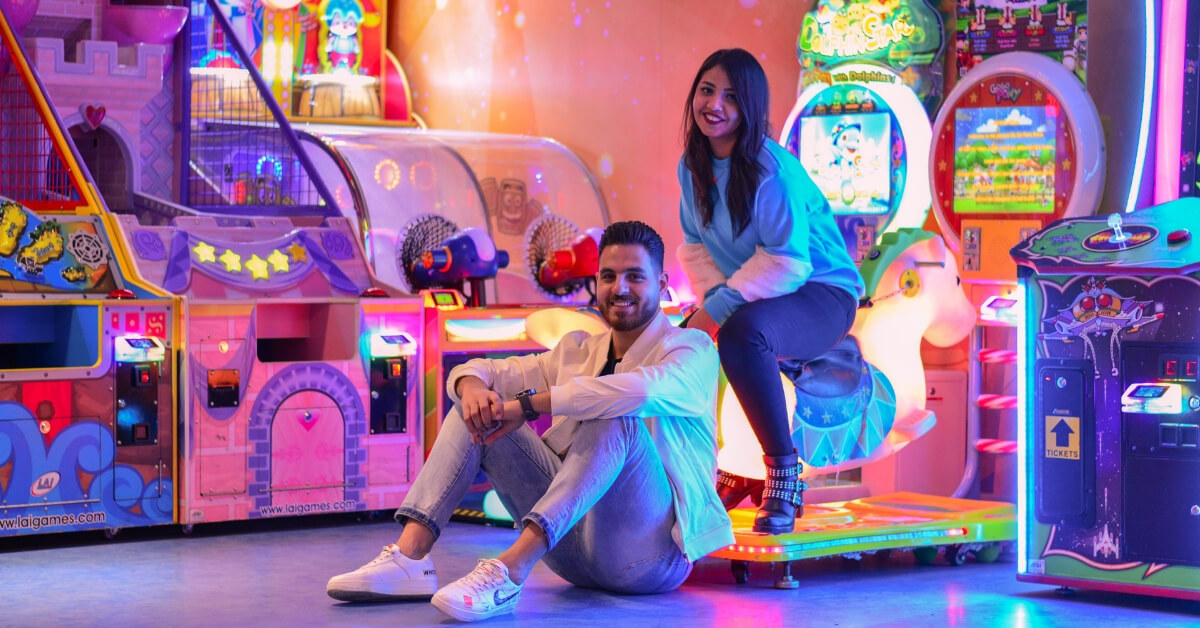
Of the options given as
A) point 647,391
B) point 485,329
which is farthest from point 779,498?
point 485,329

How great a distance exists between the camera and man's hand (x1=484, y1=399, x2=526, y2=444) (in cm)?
398

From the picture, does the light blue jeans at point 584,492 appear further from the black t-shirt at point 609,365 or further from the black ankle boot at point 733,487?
the black ankle boot at point 733,487

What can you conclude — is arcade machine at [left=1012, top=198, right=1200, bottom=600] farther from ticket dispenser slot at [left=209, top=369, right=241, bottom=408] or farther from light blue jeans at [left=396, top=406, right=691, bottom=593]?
ticket dispenser slot at [left=209, top=369, right=241, bottom=408]

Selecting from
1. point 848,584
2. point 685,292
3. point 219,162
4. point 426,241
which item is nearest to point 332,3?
point 426,241

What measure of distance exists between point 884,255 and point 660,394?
5.95 ft

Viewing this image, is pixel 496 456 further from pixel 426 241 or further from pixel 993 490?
pixel 426 241

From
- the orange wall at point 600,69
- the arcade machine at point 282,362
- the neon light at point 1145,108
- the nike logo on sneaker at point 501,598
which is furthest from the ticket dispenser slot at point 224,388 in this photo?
the neon light at point 1145,108

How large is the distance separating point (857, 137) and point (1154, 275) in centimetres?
219

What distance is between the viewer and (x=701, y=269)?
4.73 m

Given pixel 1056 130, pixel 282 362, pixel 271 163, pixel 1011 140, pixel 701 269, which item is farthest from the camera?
pixel 271 163

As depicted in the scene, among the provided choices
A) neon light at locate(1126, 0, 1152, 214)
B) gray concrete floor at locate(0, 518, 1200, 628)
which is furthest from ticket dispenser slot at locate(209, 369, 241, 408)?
neon light at locate(1126, 0, 1152, 214)

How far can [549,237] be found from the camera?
8.66 meters

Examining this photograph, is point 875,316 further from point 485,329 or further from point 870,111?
point 485,329

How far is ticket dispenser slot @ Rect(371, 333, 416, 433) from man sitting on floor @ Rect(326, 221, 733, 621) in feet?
6.15
